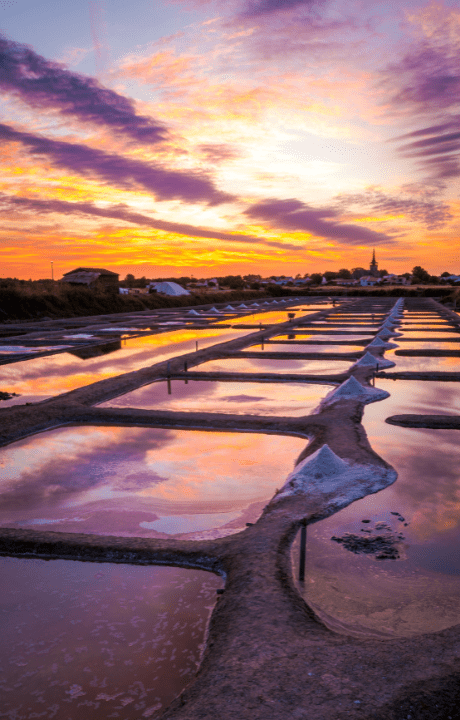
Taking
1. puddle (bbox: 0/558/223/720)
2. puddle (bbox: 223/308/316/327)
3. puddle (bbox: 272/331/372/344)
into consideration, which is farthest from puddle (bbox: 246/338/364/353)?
puddle (bbox: 0/558/223/720)

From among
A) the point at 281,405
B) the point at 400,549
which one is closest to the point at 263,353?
the point at 281,405

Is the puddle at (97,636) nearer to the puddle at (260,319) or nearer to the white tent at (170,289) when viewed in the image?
the puddle at (260,319)

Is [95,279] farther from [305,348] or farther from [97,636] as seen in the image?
[97,636]

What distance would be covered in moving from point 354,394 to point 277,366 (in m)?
3.88

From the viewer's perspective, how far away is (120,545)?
153 inches

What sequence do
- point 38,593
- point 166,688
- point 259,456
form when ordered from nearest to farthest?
1. point 166,688
2. point 38,593
3. point 259,456

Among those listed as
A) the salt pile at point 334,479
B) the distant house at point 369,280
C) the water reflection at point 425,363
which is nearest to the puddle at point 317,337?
the water reflection at point 425,363

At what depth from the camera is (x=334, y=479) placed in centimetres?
512

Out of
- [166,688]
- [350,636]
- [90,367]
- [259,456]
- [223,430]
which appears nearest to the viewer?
[166,688]

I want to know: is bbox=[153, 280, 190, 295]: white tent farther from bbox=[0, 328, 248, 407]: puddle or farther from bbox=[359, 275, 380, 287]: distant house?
bbox=[359, 275, 380, 287]: distant house

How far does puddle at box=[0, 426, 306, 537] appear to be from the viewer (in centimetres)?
450

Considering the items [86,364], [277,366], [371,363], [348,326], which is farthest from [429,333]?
[86,364]

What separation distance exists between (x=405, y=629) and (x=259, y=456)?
10.8ft

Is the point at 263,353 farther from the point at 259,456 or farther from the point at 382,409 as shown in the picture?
the point at 259,456
